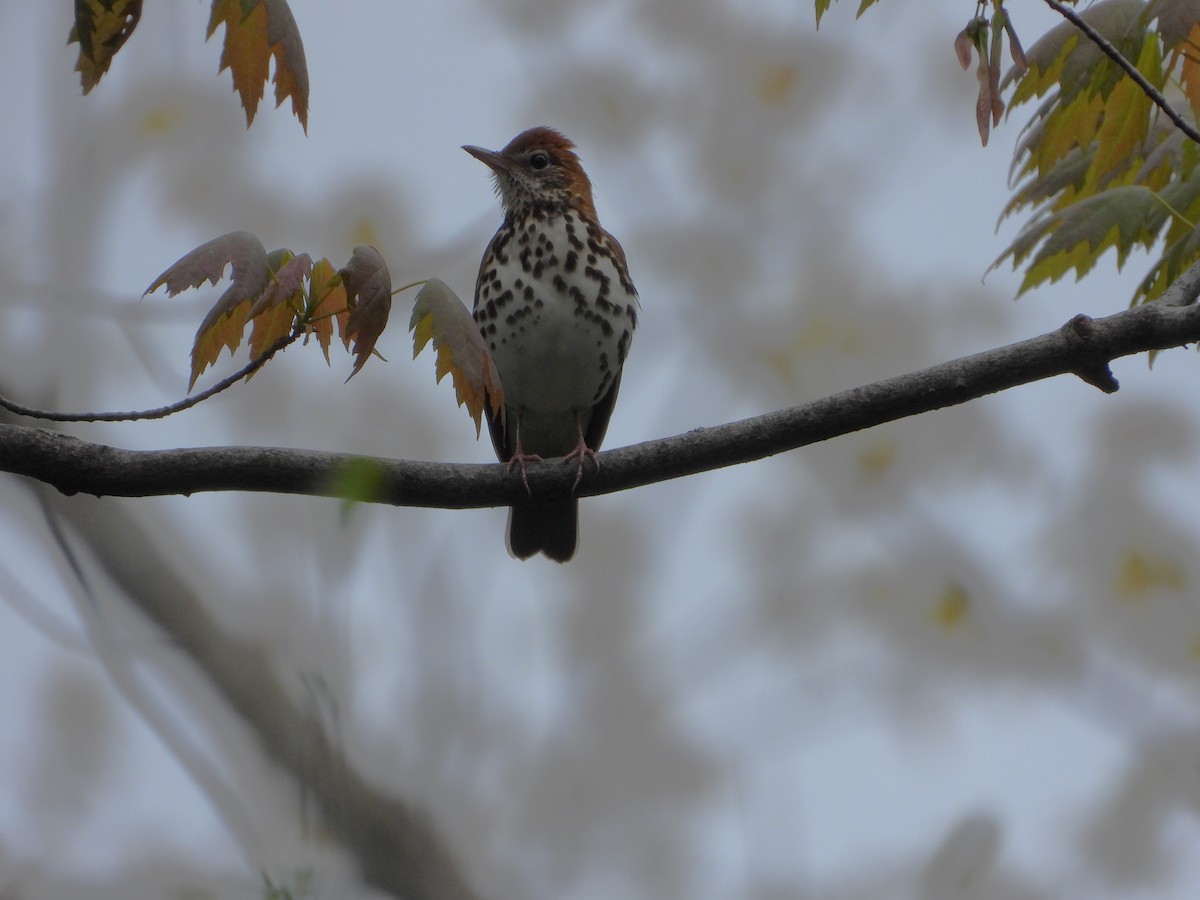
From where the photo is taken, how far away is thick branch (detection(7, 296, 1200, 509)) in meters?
3.53

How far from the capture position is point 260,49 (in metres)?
3.05

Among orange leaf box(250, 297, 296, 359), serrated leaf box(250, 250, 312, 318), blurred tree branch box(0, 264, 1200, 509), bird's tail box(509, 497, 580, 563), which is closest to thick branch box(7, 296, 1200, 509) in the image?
blurred tree branch box(0, 264, 1200, 509)

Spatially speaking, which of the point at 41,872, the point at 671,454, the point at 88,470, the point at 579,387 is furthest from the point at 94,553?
the point at 671,454

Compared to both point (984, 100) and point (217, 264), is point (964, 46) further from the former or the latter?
point (217, 264)

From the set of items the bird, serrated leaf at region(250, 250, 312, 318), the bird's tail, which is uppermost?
the bird

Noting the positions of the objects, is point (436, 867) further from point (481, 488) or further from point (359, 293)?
point (359, 293)

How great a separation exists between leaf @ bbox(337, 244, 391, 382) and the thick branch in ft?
1.06

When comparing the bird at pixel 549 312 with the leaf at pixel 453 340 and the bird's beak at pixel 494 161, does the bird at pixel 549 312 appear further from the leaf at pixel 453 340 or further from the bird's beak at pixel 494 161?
the leaf at pixel 453 340

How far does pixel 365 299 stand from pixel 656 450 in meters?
1.22

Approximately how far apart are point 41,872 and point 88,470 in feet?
7.59

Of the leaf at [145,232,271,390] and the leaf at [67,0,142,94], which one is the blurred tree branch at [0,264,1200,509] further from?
the leaf at [67,0,142,94]

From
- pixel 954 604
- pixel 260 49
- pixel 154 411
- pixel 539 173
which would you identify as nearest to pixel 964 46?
pixel 260 49

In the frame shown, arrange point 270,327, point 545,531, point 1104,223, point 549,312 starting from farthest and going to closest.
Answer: point 545,531
point 549,312
point 1104,223
point 270,327

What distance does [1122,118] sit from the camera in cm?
429
